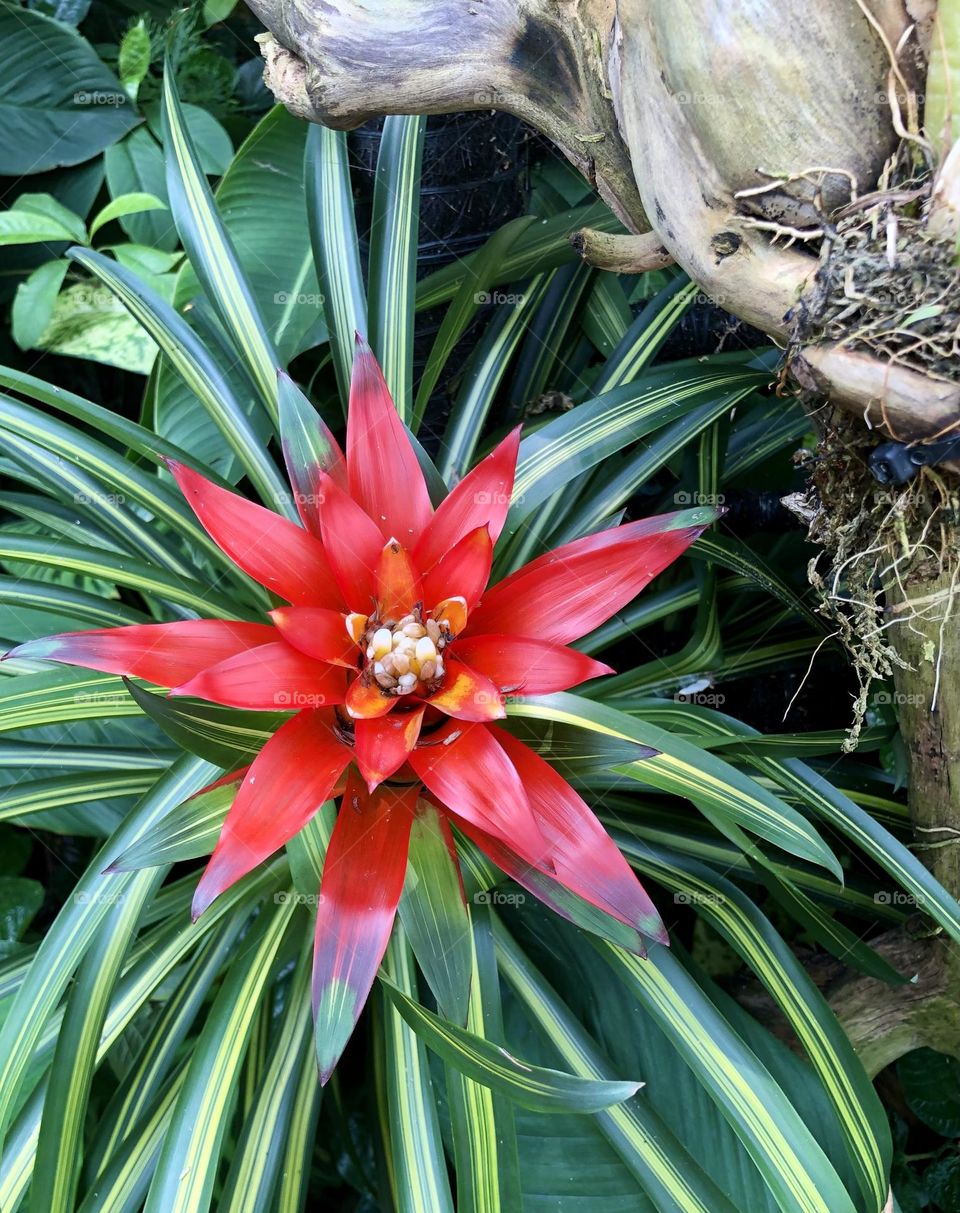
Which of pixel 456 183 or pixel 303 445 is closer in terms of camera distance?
pixel 303 445

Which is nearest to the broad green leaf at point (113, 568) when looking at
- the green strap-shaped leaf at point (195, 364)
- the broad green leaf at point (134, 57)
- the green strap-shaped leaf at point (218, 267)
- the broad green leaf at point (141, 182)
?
the green strap-shaped leaf at point (195, 364)

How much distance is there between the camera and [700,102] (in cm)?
68

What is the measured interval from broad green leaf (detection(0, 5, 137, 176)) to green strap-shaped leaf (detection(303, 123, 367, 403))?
78cm

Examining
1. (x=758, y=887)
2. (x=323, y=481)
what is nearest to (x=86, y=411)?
(x=323, y=481)

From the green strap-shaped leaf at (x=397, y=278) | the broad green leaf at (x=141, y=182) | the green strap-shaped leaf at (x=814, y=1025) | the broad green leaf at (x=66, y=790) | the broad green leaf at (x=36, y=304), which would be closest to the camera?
the green strap-shaped leaf at (x=814, y=1025)

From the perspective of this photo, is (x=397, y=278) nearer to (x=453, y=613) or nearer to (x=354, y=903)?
(x=453, y=613)

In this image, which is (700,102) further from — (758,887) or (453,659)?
(758,887)

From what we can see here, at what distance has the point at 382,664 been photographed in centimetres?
73

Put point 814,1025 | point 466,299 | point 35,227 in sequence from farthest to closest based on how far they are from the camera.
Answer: point 35,227
point 466,299
point 814,1025

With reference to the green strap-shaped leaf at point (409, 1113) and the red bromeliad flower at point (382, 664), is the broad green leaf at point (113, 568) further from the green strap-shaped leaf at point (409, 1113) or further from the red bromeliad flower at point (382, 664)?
the green strap-shaped leaf at point (409, 1113)

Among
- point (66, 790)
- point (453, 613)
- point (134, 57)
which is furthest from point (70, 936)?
point (134, 57)

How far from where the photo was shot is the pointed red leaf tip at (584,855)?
70cm

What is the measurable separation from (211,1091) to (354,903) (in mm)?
234

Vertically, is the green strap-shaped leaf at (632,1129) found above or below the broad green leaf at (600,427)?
below
